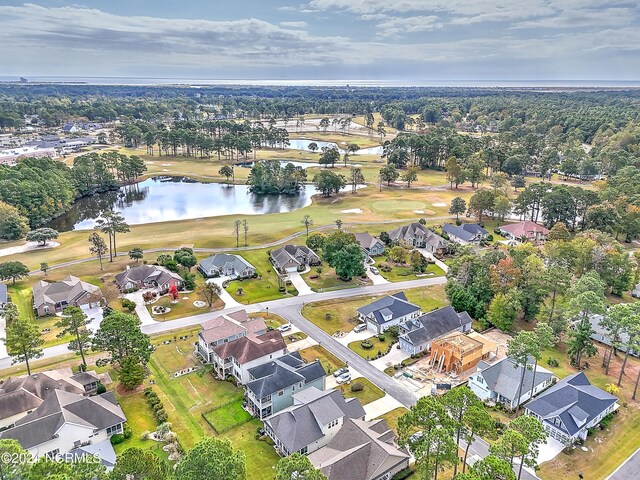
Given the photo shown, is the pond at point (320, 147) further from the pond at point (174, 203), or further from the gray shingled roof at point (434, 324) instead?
the gray shingled roof at point (434, 324)

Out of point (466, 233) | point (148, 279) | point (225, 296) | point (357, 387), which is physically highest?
point (466, 233)

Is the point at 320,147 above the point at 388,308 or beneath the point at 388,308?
above

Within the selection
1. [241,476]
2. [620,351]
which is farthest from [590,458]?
[241,476]

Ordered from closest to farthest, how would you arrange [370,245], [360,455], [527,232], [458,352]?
[360,455], [458,352], [370,245], [527,232]

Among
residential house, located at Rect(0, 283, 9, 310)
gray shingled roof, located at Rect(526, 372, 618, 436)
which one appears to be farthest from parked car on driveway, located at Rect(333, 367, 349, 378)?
residential house, located at Rect(0, 283, 9, 310)

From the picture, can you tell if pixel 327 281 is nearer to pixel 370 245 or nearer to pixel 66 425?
pixel 370 245

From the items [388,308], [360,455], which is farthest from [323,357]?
[360,455]
